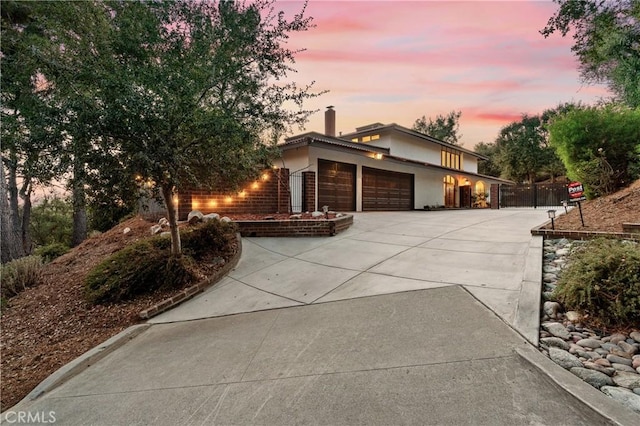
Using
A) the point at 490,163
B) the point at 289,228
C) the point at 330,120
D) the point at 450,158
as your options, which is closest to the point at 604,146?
the point at 289,228

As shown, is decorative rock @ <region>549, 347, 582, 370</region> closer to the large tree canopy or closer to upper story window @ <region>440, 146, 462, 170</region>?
the large tree canopy

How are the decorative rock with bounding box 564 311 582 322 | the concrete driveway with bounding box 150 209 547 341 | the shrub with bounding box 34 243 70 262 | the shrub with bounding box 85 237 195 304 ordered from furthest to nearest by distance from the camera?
1. the shrub with bounding box 34 243 70 262
2. the shrub with bounding box 85 237 195 304
3. the concrete driveway with bounding box 150 209 547 341
4. the decorative rock with bounding box 564 311 582 322

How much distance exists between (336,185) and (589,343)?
11.8m

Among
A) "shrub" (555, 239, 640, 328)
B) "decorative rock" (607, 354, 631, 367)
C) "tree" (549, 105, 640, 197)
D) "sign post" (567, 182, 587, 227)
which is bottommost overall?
"decorative rock" (607, 354, 631, 367)

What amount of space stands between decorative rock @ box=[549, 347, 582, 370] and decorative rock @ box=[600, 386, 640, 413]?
10.1 inches

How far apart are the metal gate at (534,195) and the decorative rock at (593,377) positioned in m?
22.0

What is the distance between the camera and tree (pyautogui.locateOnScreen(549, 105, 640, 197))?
7281mm

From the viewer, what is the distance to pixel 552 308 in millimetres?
3045

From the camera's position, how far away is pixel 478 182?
26.0 metres

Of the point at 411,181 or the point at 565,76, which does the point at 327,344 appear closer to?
the point at 565,76

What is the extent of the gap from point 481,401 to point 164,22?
702 centimetres

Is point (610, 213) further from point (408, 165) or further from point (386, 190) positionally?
Result: point (408, 165)

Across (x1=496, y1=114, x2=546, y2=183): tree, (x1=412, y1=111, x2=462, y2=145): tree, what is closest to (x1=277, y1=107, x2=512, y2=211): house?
(x1=496, y1=114, x2=546, y2=183): tree

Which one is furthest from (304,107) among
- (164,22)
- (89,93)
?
(89,93)
